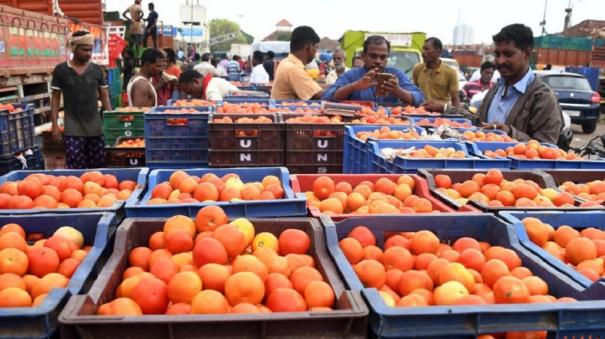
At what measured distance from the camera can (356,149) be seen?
4715 mm

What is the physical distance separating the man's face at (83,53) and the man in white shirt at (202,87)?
8.66 ft

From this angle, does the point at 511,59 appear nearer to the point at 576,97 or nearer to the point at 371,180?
the point at 371,180

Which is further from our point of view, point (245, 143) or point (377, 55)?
point (377, 55)

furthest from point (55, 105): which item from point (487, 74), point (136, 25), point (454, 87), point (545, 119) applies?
point (136, 25)

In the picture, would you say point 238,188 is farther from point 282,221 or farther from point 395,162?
point 395,162

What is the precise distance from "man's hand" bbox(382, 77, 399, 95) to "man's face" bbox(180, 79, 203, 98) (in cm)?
353

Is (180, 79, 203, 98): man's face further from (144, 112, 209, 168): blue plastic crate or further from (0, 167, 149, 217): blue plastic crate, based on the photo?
(0, 167, 149, 217): blue plastic crate

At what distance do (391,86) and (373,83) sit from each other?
0.25m

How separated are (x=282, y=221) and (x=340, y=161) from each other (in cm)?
309

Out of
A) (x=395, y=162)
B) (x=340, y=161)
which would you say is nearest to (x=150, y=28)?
(x=340, y=161)

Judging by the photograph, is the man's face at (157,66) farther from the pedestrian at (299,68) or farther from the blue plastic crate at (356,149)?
the blue plastic crate at (356,149)

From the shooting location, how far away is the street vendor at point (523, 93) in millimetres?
4508

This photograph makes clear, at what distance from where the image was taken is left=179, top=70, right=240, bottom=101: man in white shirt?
8.48 m

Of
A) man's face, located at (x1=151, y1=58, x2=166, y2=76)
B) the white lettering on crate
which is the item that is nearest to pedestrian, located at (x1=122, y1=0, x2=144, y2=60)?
man's face, located at (x1=151, y1=58, x2=166, y2=76)
